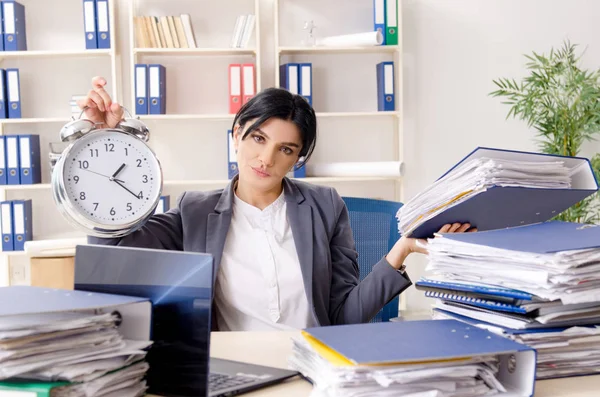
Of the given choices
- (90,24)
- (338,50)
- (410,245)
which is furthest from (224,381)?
(90,24)

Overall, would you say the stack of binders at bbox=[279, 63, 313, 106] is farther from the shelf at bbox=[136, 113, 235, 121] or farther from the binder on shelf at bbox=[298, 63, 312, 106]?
the shelf at bbox=[136, 113, 235, 121]

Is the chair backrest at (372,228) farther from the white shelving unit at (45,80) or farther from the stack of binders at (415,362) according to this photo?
the white shelving unit at (45,80)

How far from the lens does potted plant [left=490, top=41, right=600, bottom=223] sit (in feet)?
13.1

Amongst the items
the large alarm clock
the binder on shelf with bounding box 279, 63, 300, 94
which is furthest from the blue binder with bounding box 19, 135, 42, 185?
the large alarm clock

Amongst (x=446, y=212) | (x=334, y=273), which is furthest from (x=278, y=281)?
(x=446, y=212)

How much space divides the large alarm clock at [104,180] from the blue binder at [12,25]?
9.88 ft

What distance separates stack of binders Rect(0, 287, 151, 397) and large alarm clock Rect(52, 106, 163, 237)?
38 centimetres

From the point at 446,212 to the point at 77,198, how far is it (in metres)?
0.72

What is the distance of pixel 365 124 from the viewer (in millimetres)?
4406

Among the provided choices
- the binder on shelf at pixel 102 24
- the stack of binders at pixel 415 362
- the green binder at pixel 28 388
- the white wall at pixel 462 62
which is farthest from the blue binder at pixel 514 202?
the binder on shelf at pixel 102 24

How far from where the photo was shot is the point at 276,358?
125 cm

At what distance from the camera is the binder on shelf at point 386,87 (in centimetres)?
411

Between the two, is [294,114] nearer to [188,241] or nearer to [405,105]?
[188,241]

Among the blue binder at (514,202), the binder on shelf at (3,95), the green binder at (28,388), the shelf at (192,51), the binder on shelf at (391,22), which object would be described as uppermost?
the binder on shelf at (391,22)
